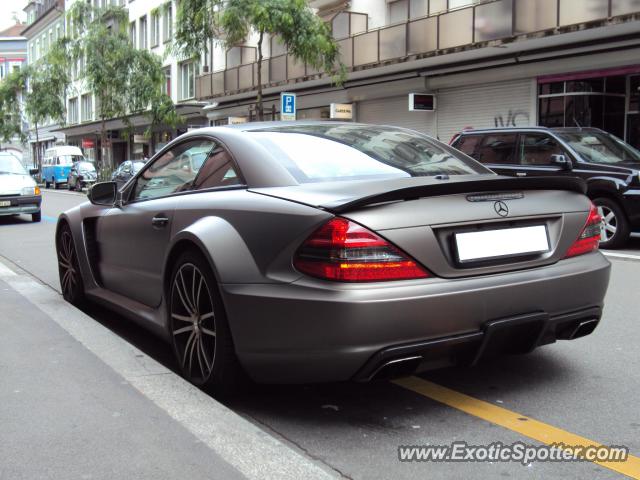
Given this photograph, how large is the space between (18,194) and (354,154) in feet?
46.0

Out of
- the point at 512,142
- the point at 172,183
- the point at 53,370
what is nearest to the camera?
the point at 53,370

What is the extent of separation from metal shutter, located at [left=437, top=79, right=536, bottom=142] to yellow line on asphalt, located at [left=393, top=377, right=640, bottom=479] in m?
16.8

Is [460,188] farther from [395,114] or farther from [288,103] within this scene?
[395,114]

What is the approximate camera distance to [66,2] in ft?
217

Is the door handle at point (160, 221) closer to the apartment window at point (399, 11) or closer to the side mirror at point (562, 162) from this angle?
the side mirror at point (562, 162)

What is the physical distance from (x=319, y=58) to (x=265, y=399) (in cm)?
1977

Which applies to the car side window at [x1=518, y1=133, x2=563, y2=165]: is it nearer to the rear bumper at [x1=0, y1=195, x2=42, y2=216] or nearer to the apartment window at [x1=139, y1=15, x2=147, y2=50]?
the rear bumper at [x1=0, y1=195, x2=42, y2=216]

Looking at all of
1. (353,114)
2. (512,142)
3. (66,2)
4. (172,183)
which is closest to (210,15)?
(353,114)

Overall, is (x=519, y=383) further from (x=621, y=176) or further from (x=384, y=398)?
(x=621, y=176)

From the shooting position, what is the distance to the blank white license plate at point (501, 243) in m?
3.30

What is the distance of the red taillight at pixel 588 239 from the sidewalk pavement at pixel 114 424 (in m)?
1.77

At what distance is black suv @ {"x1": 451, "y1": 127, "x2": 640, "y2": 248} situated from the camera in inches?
419

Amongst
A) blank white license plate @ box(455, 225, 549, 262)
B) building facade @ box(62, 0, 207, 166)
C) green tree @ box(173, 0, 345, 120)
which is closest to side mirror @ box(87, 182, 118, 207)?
blank white license plate @ box(455, 225, 549, 262)

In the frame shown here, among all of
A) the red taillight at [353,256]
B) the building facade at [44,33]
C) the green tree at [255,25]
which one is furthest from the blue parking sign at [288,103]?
the building facade at [44,33]
